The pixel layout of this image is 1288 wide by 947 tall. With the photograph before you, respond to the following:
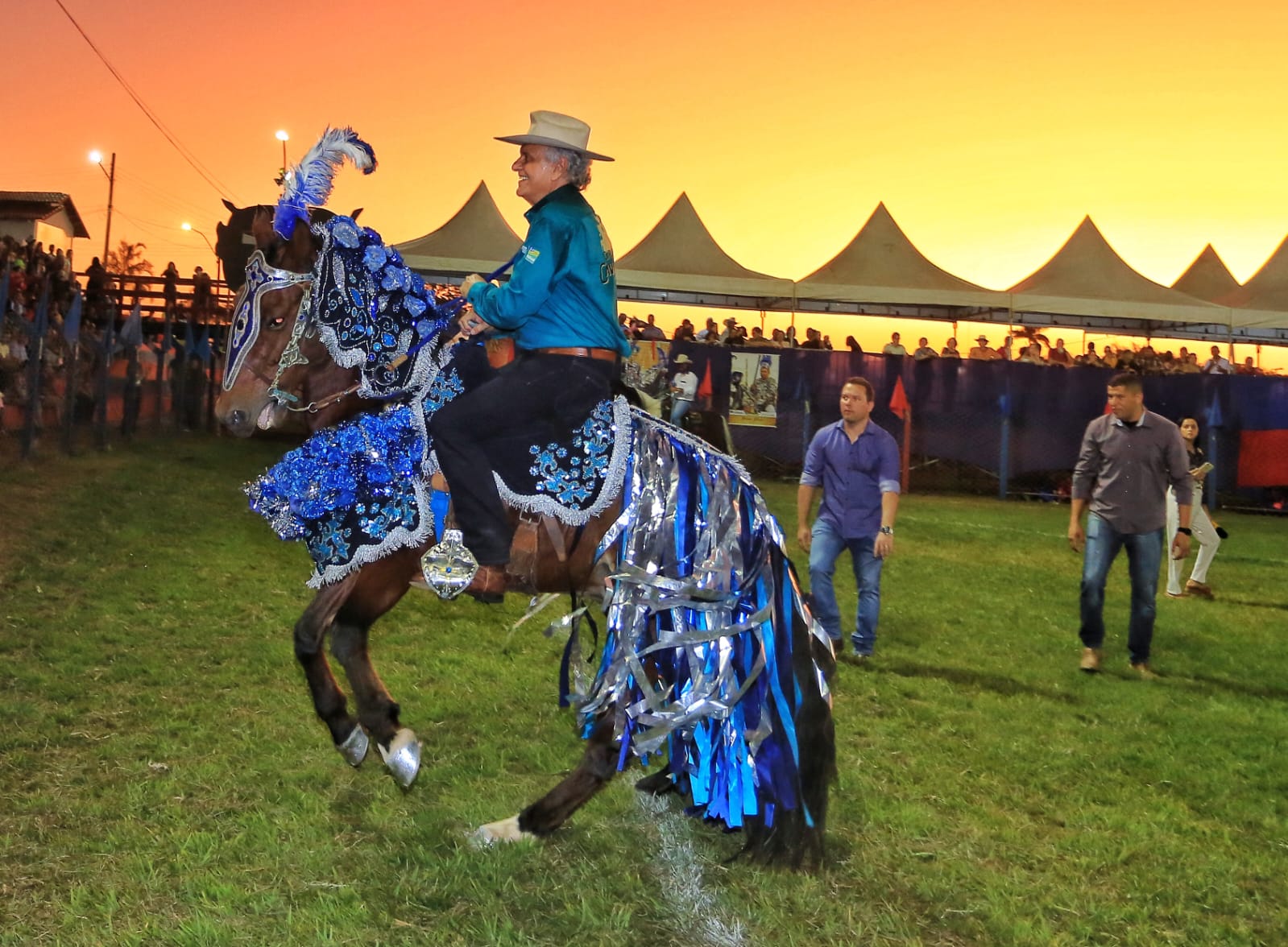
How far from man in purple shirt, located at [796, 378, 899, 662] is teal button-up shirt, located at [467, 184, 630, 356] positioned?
3.64 metres

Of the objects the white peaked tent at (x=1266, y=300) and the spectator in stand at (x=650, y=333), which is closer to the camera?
the spectator in stand at (x=650, y=333)

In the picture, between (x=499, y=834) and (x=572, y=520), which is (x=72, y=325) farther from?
(x=499, y=834)

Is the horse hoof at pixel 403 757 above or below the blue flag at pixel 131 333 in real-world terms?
below

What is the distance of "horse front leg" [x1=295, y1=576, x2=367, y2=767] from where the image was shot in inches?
174

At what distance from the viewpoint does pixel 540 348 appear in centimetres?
425

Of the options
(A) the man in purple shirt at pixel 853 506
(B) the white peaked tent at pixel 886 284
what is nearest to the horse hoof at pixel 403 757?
(A) the man in purple shirt at pixel 853 506

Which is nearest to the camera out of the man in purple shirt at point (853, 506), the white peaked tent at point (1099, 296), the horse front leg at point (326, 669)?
the horse front leg at point (326, 669)

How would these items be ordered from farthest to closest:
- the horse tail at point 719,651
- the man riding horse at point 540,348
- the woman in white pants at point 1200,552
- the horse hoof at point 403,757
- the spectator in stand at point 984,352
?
the spectator in stand at point 984,352 < the woman in white pants at point 1200,552 < the horse hoof at point 403,757 < the horse tail at point 719,651 < the man riding horse at point 540,348

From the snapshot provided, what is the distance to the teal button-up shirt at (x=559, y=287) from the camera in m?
4.02

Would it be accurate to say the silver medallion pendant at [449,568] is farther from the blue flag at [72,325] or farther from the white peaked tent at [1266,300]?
the white peaked tent at [1266,300]

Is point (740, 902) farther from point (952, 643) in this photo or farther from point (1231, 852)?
point (952, 643)

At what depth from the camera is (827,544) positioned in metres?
7.77

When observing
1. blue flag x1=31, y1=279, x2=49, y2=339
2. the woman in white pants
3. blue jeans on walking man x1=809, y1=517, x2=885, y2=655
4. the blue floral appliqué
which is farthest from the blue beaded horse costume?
blue flag x1=31, y1=279, x2=49, y2=339

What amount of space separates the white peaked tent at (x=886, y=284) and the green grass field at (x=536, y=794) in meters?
14.6
